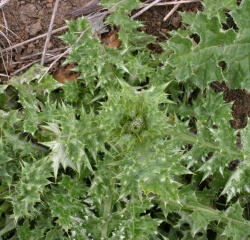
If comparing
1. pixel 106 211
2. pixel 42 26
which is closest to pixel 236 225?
pixel 106 211

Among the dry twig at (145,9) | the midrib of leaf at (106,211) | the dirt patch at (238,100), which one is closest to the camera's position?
the midrib of leaf at (106,211)

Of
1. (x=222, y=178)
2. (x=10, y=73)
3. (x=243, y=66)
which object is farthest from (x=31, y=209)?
(x=243, y=66)

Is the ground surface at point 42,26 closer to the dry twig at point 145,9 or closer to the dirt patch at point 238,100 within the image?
the dirt patch at point 238,100

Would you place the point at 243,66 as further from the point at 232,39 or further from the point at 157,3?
the point at 157,3

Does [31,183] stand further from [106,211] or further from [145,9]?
[145,9]

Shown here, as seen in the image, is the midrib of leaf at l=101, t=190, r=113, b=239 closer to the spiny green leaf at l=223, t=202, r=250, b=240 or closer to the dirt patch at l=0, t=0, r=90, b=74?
the spiny green leaf at l=223, t=202, r=250, b=240

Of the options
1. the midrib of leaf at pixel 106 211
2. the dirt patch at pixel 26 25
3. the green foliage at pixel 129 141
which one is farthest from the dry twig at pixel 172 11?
the midrib of leaf at pixel 106 211
